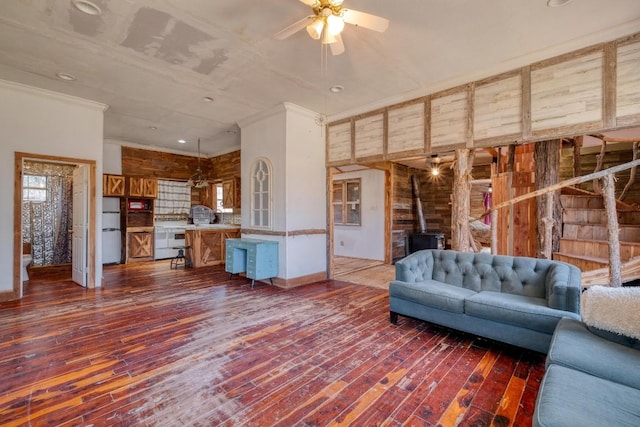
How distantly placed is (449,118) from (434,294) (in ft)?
8.16

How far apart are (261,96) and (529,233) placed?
5.14m

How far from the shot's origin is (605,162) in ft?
21.9

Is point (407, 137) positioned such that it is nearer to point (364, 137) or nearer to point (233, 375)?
point (364, 137)

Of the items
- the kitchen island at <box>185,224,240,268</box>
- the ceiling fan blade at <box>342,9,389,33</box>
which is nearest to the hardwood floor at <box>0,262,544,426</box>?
the kitchen island at <box>185,224,240,268</box>

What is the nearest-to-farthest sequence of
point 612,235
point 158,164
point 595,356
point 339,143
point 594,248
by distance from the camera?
point 595,356, point 612,235, point 594,248, point 339,143, point 158,164

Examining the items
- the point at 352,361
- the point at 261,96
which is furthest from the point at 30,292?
the point at 352,361

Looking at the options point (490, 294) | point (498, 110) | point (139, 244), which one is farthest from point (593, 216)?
point (139, 244)

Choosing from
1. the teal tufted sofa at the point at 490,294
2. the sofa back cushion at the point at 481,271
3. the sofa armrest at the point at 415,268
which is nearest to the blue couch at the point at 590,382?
the teal tufted sofa at the point at 490,294

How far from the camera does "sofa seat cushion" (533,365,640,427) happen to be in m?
1.25

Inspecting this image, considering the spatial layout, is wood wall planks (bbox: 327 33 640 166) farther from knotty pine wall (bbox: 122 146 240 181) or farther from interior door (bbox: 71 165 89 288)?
interior door (bbox: 71 165 89 288)

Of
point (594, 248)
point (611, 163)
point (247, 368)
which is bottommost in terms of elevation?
Result: point (247, 368)

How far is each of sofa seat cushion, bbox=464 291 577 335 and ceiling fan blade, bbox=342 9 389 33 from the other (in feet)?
8.59

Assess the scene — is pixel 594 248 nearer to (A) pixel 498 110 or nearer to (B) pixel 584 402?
(A) pixel 498 110

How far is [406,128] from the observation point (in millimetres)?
4598
